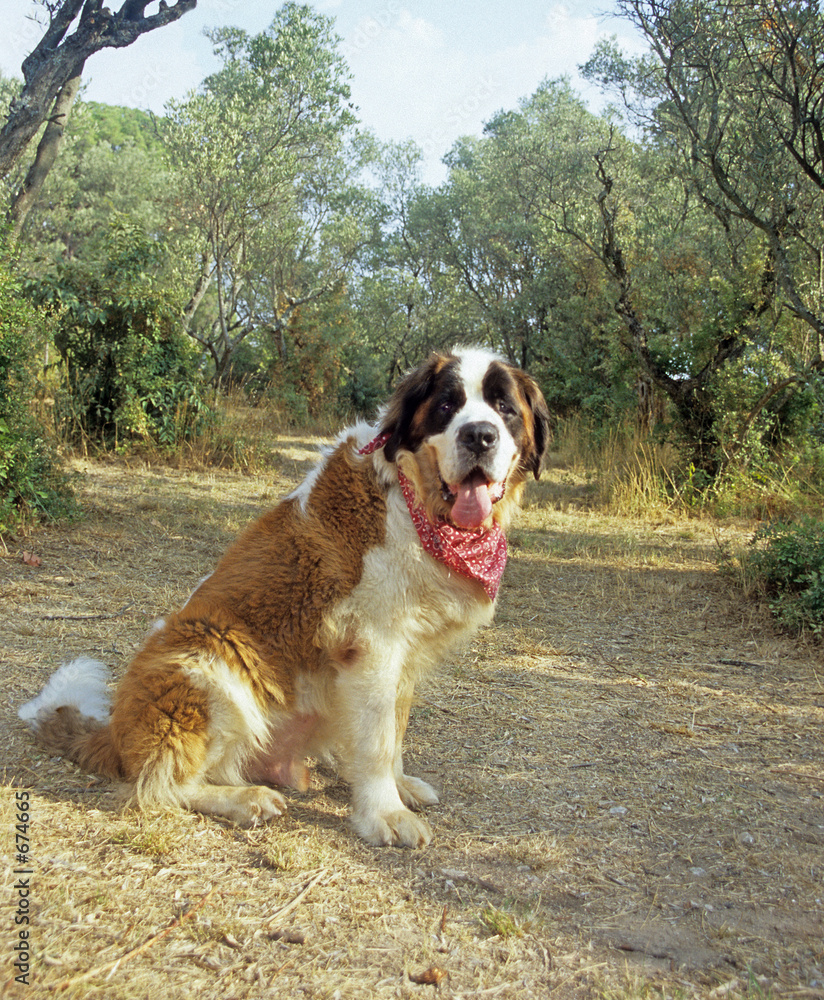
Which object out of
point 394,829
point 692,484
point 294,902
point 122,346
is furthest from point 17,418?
point 692,484

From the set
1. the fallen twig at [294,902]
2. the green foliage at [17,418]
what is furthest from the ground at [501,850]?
the green foliage at [17,418]

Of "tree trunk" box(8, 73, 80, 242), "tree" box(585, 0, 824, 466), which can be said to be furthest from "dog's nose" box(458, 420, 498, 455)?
"tree trunk" box(8, 73, 80, 242)

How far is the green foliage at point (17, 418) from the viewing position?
17.8 feet

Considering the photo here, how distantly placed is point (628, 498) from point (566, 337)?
22.1ft

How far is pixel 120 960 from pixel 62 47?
369 inches

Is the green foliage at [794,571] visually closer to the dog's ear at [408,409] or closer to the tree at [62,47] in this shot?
the dog's ear at [408,409]

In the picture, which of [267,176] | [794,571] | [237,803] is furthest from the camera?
[267,176]

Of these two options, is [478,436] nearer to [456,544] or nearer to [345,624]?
[456,544]

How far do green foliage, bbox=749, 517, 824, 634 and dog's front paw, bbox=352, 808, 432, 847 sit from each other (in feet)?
10.2

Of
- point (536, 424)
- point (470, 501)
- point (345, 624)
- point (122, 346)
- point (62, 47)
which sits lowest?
point (345, 624)

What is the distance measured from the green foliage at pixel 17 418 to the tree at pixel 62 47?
2.80 meters

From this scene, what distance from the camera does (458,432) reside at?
2.59 meters

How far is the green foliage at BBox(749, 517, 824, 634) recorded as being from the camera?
4.57 meters

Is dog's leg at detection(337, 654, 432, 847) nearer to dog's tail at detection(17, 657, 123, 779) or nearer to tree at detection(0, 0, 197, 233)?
dog's tail at detection(17, 657, 123, 779)
